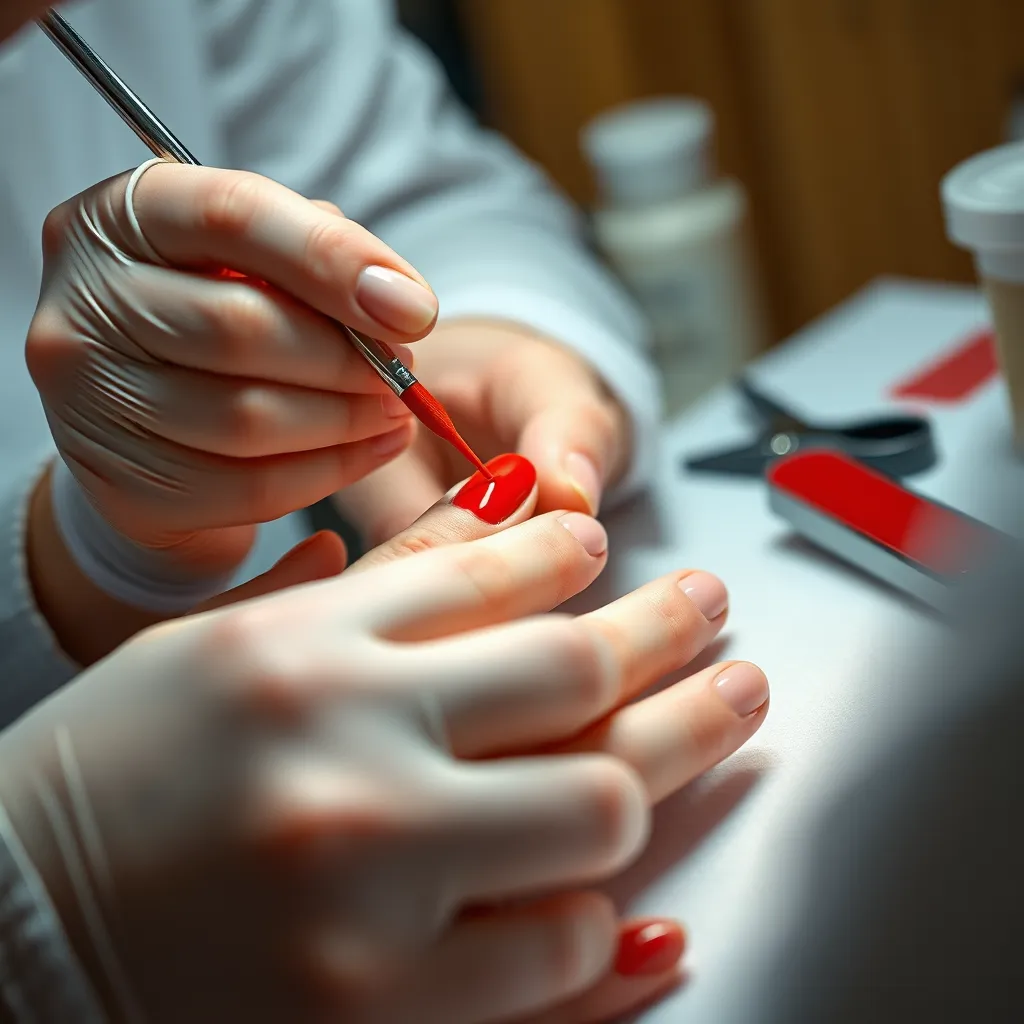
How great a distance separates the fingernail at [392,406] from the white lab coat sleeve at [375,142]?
261 millimetres

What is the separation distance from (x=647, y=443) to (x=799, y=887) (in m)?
0.32

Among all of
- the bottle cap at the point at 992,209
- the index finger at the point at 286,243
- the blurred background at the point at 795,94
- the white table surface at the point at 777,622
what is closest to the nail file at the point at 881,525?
the white table surface at the point at 777,622

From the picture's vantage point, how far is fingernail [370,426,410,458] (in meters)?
0.51

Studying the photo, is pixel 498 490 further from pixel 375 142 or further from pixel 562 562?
pixel 375 142

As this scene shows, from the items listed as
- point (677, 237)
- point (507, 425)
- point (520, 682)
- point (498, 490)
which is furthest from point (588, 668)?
point (677, 237)

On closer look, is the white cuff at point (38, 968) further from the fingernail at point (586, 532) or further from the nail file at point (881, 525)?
the nail file at point (881, 525)

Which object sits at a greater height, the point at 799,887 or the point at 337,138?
the point at 337,138

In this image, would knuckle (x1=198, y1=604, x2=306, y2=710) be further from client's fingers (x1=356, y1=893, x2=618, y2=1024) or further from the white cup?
the white cup

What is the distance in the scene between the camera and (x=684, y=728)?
1.34ft

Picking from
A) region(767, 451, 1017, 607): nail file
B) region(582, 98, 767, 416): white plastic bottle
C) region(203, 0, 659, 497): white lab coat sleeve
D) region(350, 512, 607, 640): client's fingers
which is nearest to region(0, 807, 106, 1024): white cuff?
region(350, 512, 607, 640): client's fingers

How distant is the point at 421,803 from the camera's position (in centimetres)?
34

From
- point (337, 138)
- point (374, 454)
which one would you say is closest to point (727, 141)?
point (337, 138)

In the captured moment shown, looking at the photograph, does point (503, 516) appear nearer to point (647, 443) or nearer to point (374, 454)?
point (374, 454)

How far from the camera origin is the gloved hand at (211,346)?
0.44m
